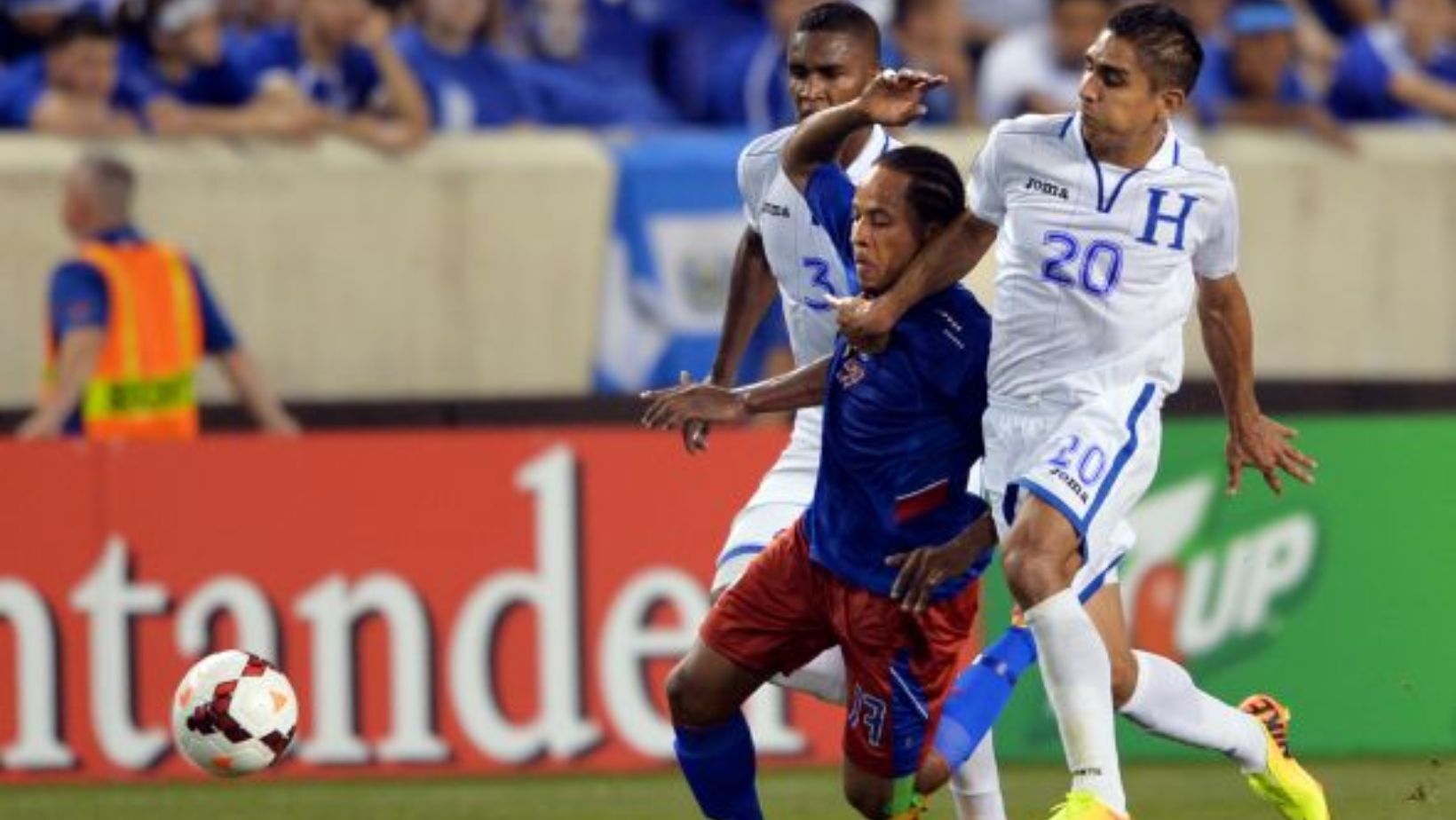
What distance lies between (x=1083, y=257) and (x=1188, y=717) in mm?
1330

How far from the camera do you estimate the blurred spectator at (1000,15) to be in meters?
16.6

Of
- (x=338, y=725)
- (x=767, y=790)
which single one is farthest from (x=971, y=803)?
(x=338, y=725)

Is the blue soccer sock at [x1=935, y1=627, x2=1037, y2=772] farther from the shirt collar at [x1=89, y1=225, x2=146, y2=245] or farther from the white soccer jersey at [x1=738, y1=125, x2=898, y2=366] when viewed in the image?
the shirt collar at [x1=89, y1=225, x2=146, y2=245]

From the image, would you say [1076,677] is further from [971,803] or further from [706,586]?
[706,586]

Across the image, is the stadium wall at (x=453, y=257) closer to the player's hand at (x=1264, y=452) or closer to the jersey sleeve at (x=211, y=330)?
the jersey sleeve at (x=211, y=330)

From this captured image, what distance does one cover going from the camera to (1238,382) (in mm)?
9055

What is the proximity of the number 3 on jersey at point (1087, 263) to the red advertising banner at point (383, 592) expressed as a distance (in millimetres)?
4183

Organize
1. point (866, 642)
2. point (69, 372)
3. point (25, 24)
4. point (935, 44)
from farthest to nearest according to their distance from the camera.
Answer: point (935, 44), point (25, 24), point (69, 372), point (866, 642)

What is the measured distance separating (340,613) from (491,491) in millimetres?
706

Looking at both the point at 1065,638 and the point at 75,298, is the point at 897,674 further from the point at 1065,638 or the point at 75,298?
the point at 75,298

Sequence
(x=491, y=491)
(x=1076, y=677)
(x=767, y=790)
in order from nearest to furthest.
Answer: (x=1076, y=677)
(x=767, y=790)
(x=491, y=491)

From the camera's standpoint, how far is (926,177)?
859 cm

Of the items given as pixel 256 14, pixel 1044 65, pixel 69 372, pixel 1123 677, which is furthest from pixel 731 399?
pixel 256 14

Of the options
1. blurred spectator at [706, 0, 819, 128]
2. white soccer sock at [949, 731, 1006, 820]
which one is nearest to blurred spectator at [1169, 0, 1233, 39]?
blurred spectator at [706, 0, 819, 128]
